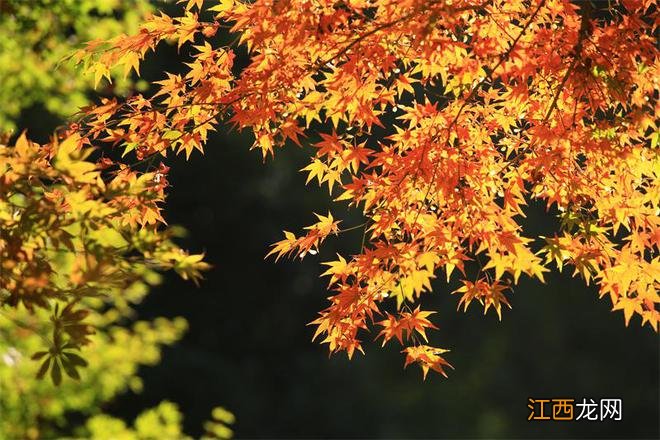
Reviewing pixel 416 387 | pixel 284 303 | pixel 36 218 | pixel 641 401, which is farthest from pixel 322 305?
pixel 36 218

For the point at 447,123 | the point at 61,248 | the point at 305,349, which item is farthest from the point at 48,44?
the point at 305,349

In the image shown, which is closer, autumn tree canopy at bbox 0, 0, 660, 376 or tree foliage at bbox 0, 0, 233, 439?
tree foliage at bbox 0, 0, 233, 439

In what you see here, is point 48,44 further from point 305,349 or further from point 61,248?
point 305,349

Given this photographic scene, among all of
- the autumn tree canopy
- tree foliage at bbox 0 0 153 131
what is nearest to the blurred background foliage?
tree foliage at bbox 0 0 153 131

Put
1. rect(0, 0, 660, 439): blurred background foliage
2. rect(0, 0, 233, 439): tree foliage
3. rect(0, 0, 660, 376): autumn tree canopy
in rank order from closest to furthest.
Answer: rect(0, 0, 233, 439): tree foliage, rect(0, 0, 660, 376): autumn tree canopy, rect(0, 0, 660, 439): blurred background foliage

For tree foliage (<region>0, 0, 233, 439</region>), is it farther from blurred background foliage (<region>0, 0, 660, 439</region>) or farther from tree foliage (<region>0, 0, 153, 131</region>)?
blurred background foliage (<region>0, 0, 660, 439</region>)

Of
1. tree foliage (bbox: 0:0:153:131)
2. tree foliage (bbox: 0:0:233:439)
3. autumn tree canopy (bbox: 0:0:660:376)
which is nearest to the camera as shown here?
tree foliage (bbox: 0:0:233:439)

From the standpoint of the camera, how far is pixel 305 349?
36.2ft

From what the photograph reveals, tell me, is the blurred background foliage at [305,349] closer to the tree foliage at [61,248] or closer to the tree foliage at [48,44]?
the tree foliage at [61,248]

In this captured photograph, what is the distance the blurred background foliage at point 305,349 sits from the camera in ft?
33.4

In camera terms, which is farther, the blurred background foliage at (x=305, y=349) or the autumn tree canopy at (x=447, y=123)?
the blurred background foliage at (x=305, y=349)

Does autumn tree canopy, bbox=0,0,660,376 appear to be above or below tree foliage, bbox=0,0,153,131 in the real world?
below

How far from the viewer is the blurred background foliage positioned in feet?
33.4

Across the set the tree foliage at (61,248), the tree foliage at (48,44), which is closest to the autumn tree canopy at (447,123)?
the tree foliage at (61,248)
